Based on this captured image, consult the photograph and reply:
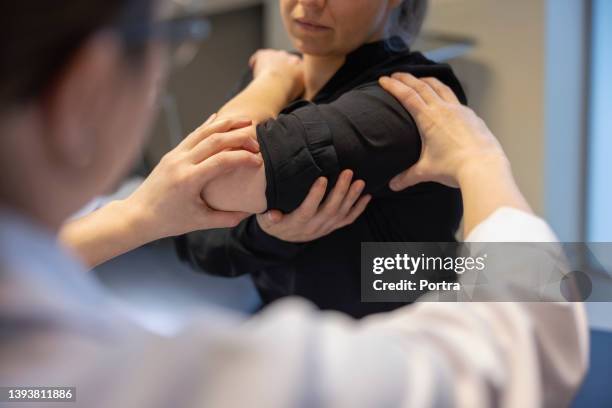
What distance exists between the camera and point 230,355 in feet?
1.24

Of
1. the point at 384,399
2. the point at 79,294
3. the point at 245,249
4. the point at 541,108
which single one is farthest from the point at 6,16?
the point at 541,108

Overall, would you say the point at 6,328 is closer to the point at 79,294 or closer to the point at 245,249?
the point at 79,294

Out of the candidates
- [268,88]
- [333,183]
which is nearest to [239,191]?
[333,183]

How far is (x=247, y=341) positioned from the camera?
39 cm

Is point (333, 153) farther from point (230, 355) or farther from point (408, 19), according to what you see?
point (230, 355)

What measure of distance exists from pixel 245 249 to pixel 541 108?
0.97 m

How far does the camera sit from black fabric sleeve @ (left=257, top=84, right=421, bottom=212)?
775mm

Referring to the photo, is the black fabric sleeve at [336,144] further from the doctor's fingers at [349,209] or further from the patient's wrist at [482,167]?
the patient's wrist at [482,167]

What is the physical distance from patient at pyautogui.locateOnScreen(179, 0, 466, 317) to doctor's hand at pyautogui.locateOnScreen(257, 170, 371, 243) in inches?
0.5

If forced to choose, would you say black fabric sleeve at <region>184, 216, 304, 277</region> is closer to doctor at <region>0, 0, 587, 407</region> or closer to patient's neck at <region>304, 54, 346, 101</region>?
patient's neck at <region>304, 54, 346, 101</region>

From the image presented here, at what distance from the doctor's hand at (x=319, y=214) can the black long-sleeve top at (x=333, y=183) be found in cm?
1

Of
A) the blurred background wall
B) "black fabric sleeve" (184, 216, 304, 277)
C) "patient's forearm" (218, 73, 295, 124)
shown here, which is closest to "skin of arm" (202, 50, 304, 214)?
"patient's forearm" (218, 73, 295, 124)

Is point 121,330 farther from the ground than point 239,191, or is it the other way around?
point 239,191

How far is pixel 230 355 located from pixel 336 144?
44 cm
